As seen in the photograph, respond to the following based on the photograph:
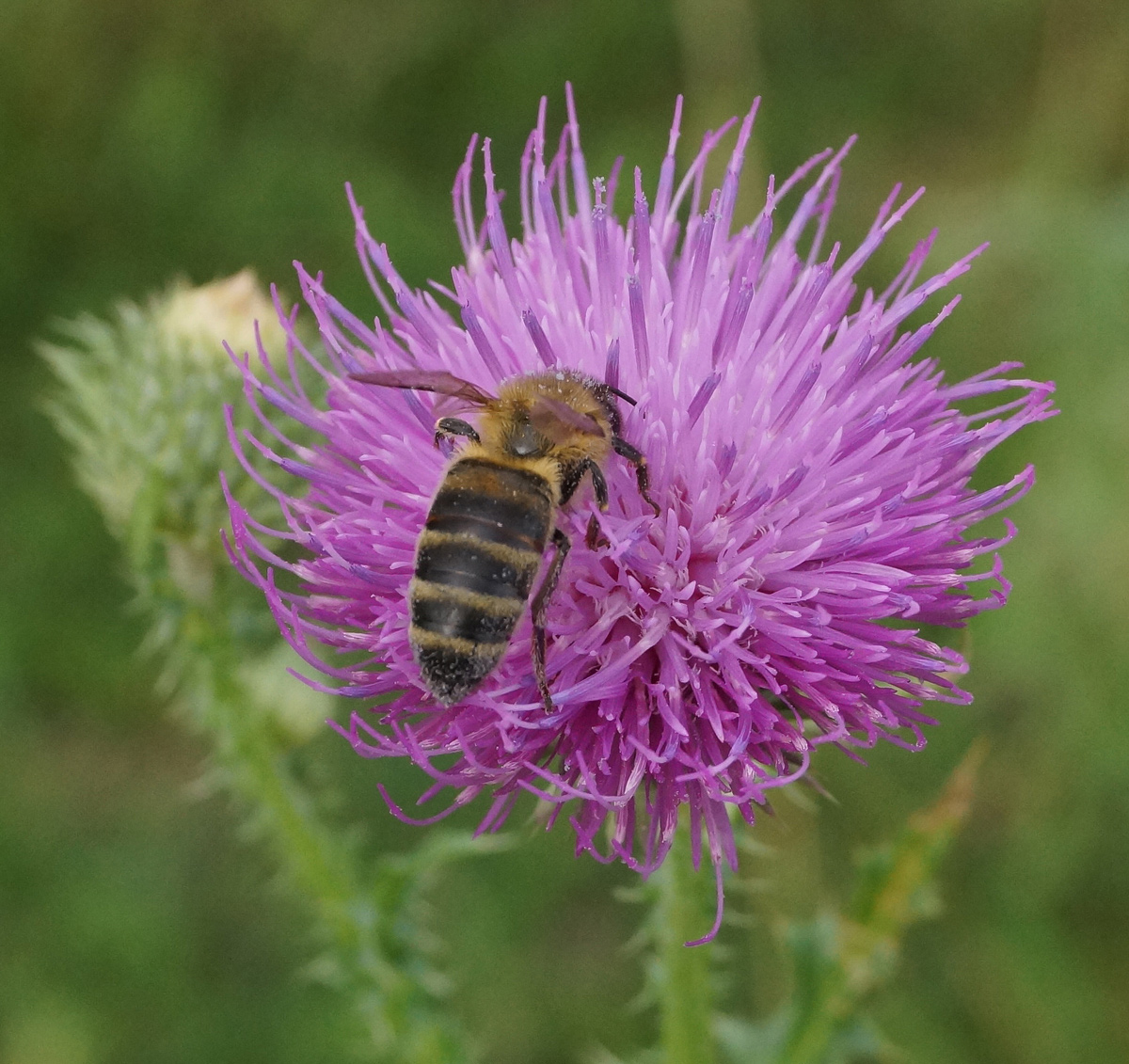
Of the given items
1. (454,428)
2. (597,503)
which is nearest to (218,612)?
(454,428)

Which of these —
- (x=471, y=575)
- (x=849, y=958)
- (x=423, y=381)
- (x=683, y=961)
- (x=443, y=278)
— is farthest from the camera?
(x=443, y=278)

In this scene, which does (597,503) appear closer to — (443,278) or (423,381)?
(423,381)

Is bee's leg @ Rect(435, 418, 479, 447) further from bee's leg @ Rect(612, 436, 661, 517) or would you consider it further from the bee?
bee's leg @ Rect(612, 436, 661, 517)

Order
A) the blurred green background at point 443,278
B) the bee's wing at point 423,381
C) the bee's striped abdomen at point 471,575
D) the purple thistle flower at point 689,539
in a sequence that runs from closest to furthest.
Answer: the bee's striped abdomen at point 471,575 → the bee's wing at point 423,381 → the purple thistle flower at point 689,539 → the blurred green background at point 443,278

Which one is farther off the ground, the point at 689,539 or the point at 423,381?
the point at 423,381

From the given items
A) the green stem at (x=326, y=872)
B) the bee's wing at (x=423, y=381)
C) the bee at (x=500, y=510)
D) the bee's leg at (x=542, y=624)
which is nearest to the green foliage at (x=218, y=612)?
the green stem at (x=326, y=872)

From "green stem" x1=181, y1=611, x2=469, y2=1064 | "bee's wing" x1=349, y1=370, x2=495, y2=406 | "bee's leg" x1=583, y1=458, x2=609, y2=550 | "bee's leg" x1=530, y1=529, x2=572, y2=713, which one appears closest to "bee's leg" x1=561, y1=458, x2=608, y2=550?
"bee's leg" x1=583, y1=458, x2=609, y2=550

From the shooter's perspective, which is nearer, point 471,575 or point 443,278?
point 471,575

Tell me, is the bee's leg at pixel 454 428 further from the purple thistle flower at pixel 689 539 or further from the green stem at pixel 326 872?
the green stem at pixel 326 872
